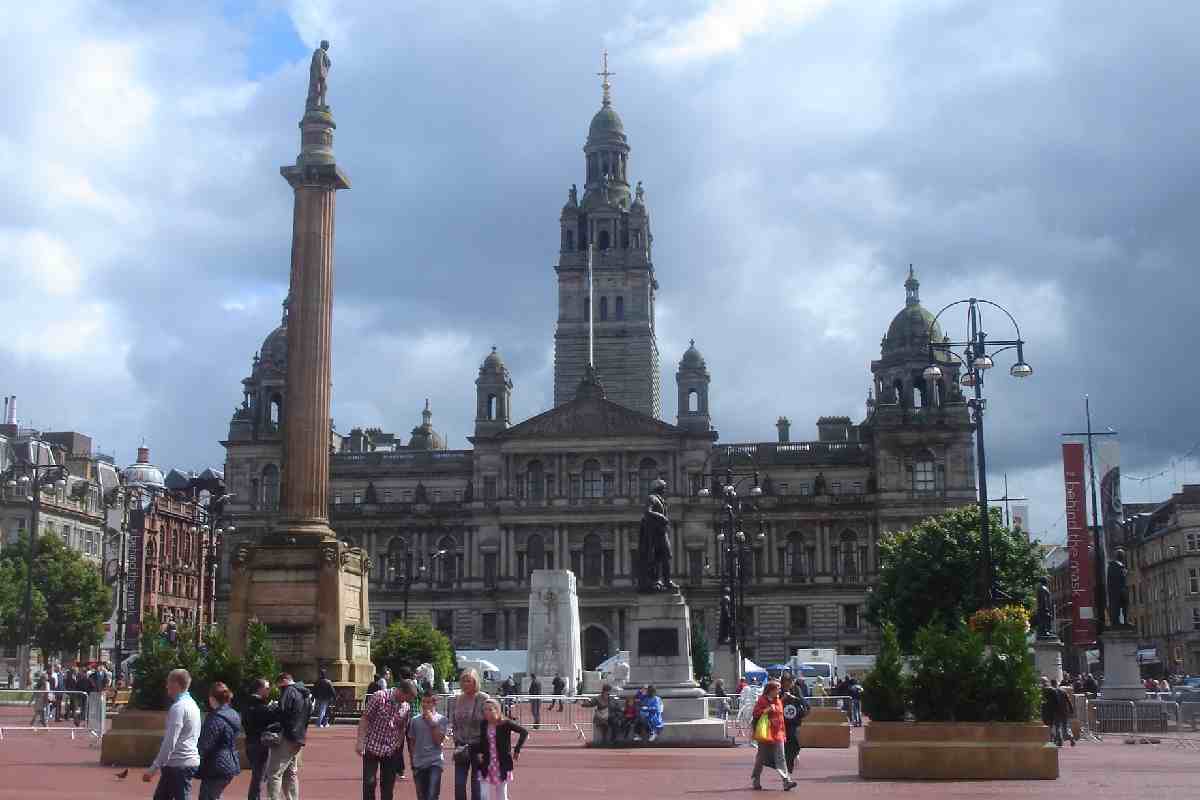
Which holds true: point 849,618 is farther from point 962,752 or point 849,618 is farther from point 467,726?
point 467,726

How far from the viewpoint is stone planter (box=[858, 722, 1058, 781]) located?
19.4 meters

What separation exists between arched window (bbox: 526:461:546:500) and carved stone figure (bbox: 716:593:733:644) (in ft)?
146

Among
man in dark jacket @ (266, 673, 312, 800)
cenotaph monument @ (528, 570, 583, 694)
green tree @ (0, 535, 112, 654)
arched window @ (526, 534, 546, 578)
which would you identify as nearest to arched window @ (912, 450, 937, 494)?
arched window @ (526, 534, 546, 578)

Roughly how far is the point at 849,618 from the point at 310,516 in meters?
63.5

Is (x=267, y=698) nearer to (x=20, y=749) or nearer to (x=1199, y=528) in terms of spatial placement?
(x=20, y=749)

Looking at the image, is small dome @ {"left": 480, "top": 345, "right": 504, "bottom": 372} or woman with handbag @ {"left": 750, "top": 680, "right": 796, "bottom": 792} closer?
woman with handbag @ {"left": 750, "top": 680, "right": 796, "bottom": 792}

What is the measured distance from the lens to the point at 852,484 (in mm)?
95438

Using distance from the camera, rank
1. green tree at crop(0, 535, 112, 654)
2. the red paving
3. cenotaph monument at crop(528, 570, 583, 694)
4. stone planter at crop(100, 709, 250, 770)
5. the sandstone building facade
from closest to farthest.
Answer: the red paving, stone planter at crop(100, 709, 250, 770), cenotaph monument at crop(528, 570, 583, 694), green tree at crop(0, 535, 112, 654), the sandstone building facade

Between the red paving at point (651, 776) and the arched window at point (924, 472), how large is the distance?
6418cm

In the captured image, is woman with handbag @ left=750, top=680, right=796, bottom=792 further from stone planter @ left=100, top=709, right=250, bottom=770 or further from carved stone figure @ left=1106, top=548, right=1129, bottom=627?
carved stone figure @ left=1106, top=548, right=1129, bottom=627

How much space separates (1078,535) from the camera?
7062 cm

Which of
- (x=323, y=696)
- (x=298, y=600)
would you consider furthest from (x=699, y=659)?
(x=323, y=696)

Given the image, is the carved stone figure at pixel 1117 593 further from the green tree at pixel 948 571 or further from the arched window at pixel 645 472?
the arched window at pixel 645 472

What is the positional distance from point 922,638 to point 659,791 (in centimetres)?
445
